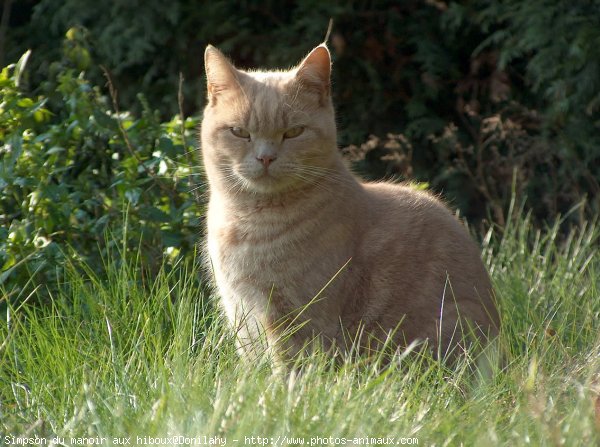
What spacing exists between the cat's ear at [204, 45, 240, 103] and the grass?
68cm

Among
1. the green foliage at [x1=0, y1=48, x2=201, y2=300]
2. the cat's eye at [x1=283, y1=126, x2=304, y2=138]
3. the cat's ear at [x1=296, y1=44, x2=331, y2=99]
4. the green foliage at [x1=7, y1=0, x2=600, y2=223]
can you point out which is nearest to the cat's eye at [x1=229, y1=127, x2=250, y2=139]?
the cat's eye at [x1=283, y1=126, x2=304, y2=138]

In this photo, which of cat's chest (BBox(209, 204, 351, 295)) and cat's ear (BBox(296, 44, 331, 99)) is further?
cat's ear (BBox(296, 44, 331, 99))

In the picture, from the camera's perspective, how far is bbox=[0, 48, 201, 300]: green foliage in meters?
3.47

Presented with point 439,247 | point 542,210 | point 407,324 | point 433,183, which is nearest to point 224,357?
point 407,324

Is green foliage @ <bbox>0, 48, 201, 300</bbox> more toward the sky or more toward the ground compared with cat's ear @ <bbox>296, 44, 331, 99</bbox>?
more toward the ground

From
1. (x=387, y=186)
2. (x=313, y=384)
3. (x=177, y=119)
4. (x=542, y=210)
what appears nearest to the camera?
(x=313, y=384)

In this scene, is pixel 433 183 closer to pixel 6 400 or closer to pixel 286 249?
pixel 286 249

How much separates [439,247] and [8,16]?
3712 mm

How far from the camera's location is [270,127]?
306cm

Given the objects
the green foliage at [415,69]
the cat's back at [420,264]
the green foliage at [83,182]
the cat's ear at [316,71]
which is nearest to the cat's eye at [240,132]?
the cat's ear at [316,71]

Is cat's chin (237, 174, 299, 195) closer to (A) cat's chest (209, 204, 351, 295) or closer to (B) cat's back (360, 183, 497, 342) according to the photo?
(A) cat's chest (209, 204, 351, 295)

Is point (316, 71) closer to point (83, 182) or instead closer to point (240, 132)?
point (240, 132)

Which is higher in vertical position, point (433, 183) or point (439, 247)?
point (439, 247)

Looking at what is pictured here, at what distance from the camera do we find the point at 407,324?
3.04 m
